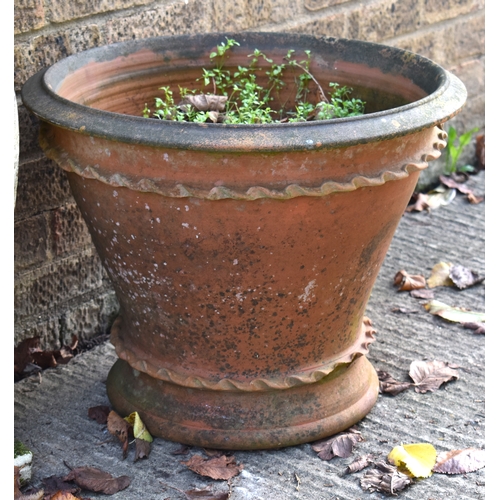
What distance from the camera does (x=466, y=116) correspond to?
154 inches

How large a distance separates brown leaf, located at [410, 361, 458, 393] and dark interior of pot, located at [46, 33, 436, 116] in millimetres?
828

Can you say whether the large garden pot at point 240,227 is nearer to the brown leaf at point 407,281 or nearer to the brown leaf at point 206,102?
the brown leaf at point 206,102

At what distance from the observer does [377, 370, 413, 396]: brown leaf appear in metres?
2.26

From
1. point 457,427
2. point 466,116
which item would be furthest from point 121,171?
point 466,116

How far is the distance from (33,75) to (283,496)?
4.27 feet

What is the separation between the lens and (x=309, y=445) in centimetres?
202

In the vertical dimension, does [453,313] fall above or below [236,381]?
below

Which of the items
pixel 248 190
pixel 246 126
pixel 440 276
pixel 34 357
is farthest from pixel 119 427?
pixel 440 276

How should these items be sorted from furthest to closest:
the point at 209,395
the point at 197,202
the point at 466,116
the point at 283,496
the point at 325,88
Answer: the point at 466,116
the point at 325,88
the point at 209,395
the point at 283,496
the point at 197,202

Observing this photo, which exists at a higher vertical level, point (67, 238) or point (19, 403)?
point (67, 238)

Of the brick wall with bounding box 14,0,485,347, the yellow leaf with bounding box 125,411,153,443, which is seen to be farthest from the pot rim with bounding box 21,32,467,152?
the yellow leaf with bounding box 125,411,153,443

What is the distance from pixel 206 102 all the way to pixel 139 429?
3.16 ft

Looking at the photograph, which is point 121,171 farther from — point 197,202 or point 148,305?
point 148,305

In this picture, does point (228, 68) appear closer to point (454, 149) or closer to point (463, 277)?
point (463, 277)
